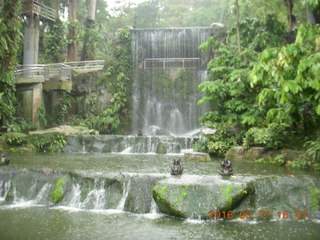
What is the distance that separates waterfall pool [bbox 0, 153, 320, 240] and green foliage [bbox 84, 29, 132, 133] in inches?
485

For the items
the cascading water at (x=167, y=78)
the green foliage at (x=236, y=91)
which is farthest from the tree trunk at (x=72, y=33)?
the green foliage at (x=236, y=91)

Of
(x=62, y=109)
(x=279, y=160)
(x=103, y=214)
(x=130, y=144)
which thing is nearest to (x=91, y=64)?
(x=62, y=109)

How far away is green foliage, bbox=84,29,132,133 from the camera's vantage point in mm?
21641

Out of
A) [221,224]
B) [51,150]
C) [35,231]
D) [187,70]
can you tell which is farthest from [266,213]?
[187,70]

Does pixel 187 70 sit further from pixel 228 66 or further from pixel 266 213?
pixel 266 213

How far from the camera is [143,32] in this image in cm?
2567

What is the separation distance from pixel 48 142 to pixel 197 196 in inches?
395

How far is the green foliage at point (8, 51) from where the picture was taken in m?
15.4

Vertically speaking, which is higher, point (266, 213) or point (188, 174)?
point (188, 174)

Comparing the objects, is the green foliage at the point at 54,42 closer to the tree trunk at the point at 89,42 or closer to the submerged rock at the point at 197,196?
the tree trunk at the point at 89,42

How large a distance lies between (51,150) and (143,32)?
45.9 feet

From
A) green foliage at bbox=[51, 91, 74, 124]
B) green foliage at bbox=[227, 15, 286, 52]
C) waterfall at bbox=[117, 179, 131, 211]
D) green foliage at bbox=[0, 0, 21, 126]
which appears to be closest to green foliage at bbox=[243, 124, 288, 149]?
green foliage at bbox=[227, 15, 286, 52]

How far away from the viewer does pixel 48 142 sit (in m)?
15.2

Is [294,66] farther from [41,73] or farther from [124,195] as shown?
[41,73]
